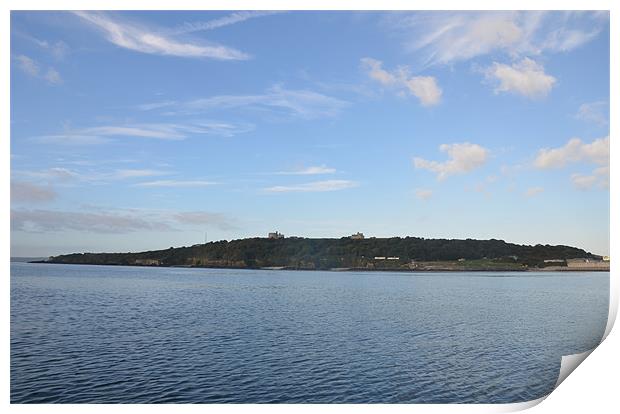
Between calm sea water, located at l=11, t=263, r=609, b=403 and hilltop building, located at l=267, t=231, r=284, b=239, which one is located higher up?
hilltop building, located at l=267, t=231, r=284, b=239

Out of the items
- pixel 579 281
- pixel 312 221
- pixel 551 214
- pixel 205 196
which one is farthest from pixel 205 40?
pixel 579 281

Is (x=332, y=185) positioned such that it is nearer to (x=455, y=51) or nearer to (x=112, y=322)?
(x=455, y=51)

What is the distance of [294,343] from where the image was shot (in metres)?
8.66

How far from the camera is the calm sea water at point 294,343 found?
20.7 feet

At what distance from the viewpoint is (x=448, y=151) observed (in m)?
14.1

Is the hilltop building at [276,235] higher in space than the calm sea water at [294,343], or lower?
higher

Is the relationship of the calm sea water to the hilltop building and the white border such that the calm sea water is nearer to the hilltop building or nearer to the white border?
the white border

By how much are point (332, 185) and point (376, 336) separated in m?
5.60

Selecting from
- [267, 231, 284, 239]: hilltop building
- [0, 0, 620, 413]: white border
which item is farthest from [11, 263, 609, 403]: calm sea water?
[267, 231, 284, 239]: hilltop building

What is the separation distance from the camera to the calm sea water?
632 cm
